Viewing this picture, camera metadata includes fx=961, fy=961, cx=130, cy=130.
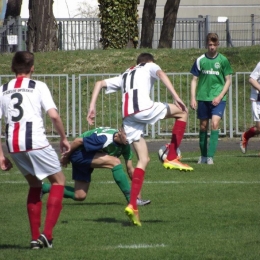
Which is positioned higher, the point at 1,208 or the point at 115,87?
the point at 115,87

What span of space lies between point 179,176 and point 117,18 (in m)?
17.1

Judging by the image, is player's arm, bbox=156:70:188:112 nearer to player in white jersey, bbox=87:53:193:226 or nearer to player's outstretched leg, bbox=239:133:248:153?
player in white jersey, bbox=87:53:193:226

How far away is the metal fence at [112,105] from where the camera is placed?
21.2 m

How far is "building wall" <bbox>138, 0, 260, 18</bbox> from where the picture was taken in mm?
48969

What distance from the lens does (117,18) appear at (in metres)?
30.6

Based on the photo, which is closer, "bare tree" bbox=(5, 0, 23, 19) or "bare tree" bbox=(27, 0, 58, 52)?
"bare tree" bbox=(27, 0, 58, 52)

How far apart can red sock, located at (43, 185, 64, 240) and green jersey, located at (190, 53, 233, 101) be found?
732 centimetres

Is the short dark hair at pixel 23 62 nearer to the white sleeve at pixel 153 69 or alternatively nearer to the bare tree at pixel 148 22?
the white sleeve at pixel 153 69

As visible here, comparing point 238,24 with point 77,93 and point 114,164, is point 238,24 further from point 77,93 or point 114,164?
point 114,164

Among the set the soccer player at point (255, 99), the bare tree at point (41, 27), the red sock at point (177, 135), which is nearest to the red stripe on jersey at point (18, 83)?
the red sock at point (177, 135)

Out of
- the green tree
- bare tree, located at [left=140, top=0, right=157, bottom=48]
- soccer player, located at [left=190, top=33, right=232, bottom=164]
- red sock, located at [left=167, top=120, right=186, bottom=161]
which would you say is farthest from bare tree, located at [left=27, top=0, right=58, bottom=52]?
red sock, located at [left=167, top=120, right=186, bottom=161]

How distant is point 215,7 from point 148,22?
1828 cm

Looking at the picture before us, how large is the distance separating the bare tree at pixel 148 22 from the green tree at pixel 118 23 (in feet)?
1.44

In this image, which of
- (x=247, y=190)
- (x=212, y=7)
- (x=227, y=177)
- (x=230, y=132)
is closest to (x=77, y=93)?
(x=230, y=132)
